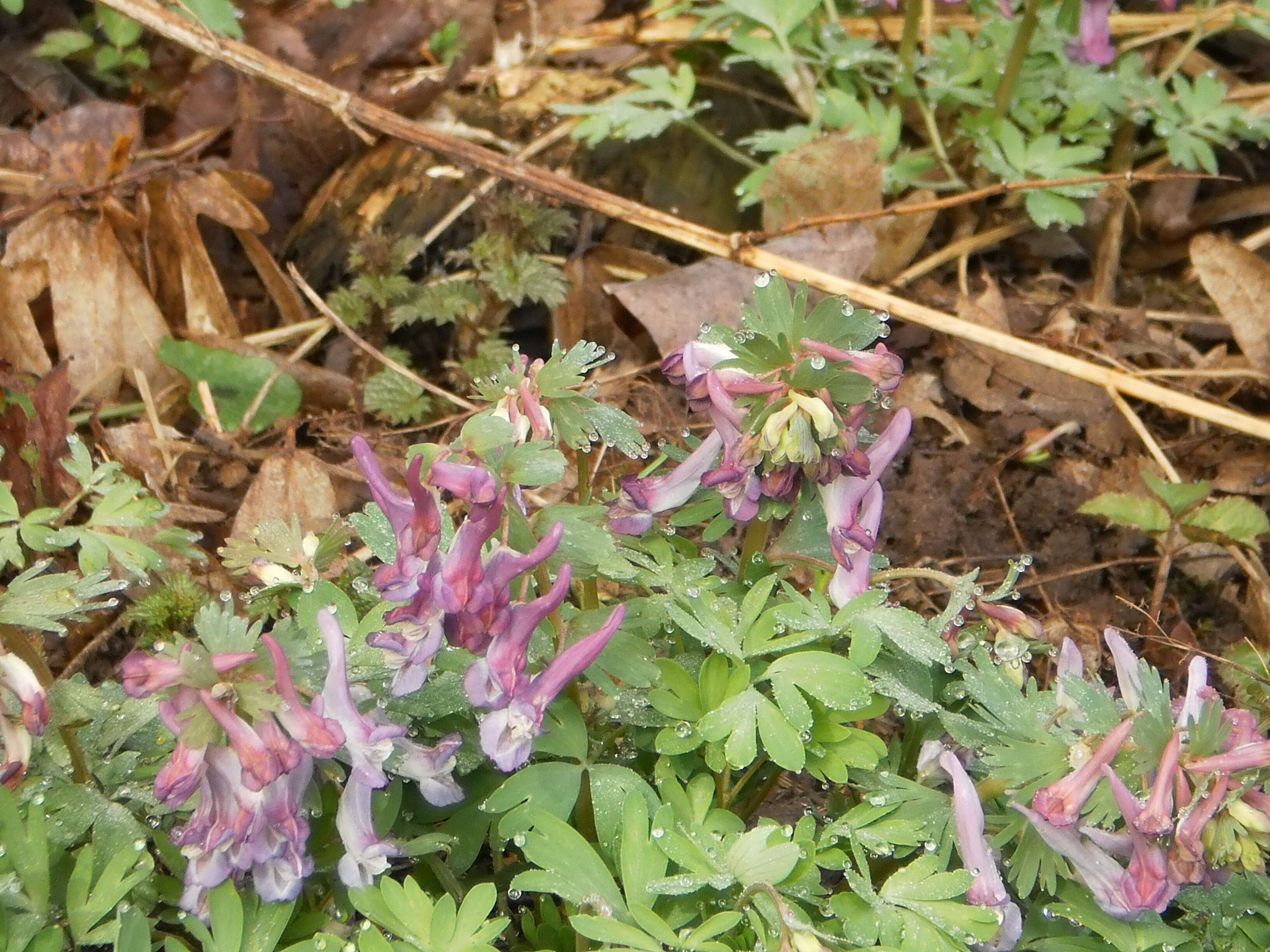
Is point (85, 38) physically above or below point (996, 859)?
above

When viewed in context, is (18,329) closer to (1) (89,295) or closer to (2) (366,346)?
→ (1) (89,295)

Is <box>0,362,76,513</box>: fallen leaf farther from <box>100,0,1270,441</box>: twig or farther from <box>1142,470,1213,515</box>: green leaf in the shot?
<box>1142,470,1213,515</box>: green leaf

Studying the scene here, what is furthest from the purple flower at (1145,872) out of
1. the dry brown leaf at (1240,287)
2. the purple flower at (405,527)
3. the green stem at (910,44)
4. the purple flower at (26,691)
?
the green stem at (910,44)

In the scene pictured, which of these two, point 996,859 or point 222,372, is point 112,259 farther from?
point 996,859

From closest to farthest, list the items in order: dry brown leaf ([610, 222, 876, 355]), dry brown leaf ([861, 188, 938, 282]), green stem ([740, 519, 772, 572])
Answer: green stem ([740, 519, 772, 572]) → dry brown leaf ([610, 222, 876, 355]) → dry brown leaf ([861, 188, 938, 282])

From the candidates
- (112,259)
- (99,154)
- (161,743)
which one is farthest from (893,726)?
(99,154)

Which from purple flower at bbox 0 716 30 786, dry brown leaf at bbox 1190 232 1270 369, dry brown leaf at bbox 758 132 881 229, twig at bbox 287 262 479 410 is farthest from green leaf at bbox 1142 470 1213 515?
purple flower at bbox 0 716 30 786
